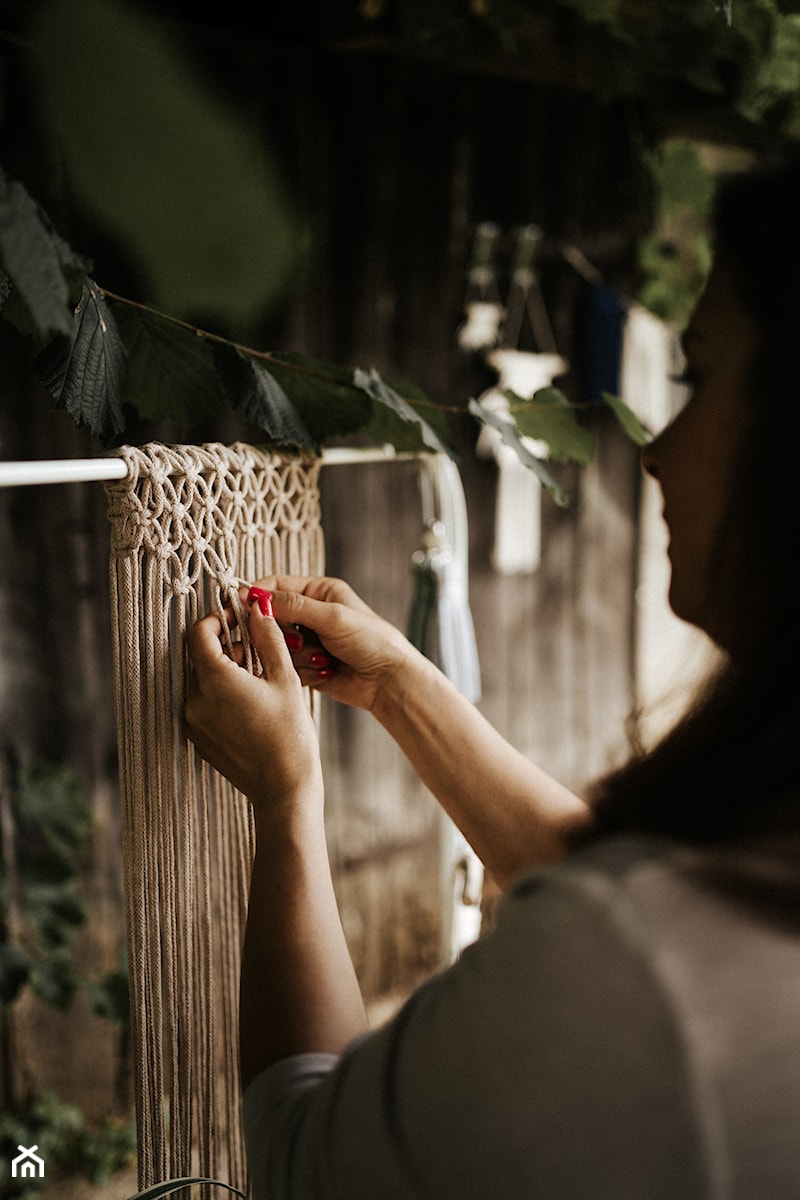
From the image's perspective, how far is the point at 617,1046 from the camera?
46 centimetres

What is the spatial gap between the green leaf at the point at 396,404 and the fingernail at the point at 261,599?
237 millimetres

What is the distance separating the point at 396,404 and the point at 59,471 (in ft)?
1.24

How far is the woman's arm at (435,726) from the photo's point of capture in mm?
970

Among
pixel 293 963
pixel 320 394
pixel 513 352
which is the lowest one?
pixel 293 963

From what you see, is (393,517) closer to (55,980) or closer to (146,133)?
(55,980)

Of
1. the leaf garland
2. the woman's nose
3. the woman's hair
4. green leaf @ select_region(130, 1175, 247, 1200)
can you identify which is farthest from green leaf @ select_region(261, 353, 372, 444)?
green leaf @ select_region(130, 1175, 247, 1200)

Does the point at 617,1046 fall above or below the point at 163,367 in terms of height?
below

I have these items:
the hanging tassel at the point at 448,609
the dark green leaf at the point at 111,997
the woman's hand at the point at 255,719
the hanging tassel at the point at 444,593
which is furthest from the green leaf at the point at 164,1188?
the dark green leaf at the point at 111,997

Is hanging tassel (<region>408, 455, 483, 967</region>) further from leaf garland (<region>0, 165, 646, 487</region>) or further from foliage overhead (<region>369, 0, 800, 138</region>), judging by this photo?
foliage overhead (<region>369, 0, 800, 138</region>)

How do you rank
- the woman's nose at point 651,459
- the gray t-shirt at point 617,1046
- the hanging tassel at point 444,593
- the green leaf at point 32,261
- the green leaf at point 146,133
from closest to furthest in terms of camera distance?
the green leaf at point 146,133
the gray t-shirt at point 617,1046
the green leaf at point 32,261
the woman's nose at point 651,459
the hanging tassel at point 444,593

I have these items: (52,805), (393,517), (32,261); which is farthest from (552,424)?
(52,805)

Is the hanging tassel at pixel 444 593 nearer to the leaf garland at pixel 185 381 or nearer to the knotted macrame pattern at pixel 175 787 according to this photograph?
the leaf garland at pixel 185 381

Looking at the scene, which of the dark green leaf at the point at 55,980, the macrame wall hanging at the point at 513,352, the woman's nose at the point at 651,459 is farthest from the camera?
the macrame wall hanging at the point at 513,352

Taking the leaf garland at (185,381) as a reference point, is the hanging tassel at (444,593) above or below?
below
